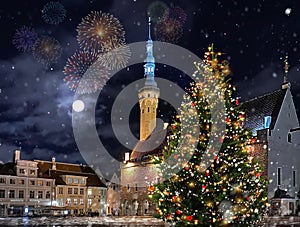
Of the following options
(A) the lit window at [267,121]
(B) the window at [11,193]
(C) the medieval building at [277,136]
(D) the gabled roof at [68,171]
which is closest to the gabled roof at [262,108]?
(C) the medieval building at [277,136]

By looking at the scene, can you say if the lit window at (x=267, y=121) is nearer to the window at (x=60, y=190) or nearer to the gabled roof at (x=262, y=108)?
the gabled roof at (x=262, y=108)

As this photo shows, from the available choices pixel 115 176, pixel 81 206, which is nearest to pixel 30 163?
pixel 81 206

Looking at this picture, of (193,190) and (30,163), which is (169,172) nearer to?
(193,190)

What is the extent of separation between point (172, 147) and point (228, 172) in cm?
289

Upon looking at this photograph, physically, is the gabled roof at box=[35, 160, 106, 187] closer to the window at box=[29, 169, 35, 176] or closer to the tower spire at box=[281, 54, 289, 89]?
the window at box=[29, 169, 35, 176]

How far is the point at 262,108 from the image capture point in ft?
139

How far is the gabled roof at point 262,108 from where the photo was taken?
1597 inches

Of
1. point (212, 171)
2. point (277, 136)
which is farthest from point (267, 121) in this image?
point (212, 171)

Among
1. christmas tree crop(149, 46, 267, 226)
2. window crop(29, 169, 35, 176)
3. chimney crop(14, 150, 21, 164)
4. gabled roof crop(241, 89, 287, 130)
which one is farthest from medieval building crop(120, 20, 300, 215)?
chimney crop(14, 150, 21, 164)

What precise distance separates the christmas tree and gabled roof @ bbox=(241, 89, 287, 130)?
22969 mm

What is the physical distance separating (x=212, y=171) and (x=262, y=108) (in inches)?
1056

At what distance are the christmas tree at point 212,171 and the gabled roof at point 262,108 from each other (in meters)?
23.0

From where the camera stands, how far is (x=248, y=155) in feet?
58.8

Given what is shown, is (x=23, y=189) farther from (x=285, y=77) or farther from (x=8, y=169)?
(x=285, y=77)
